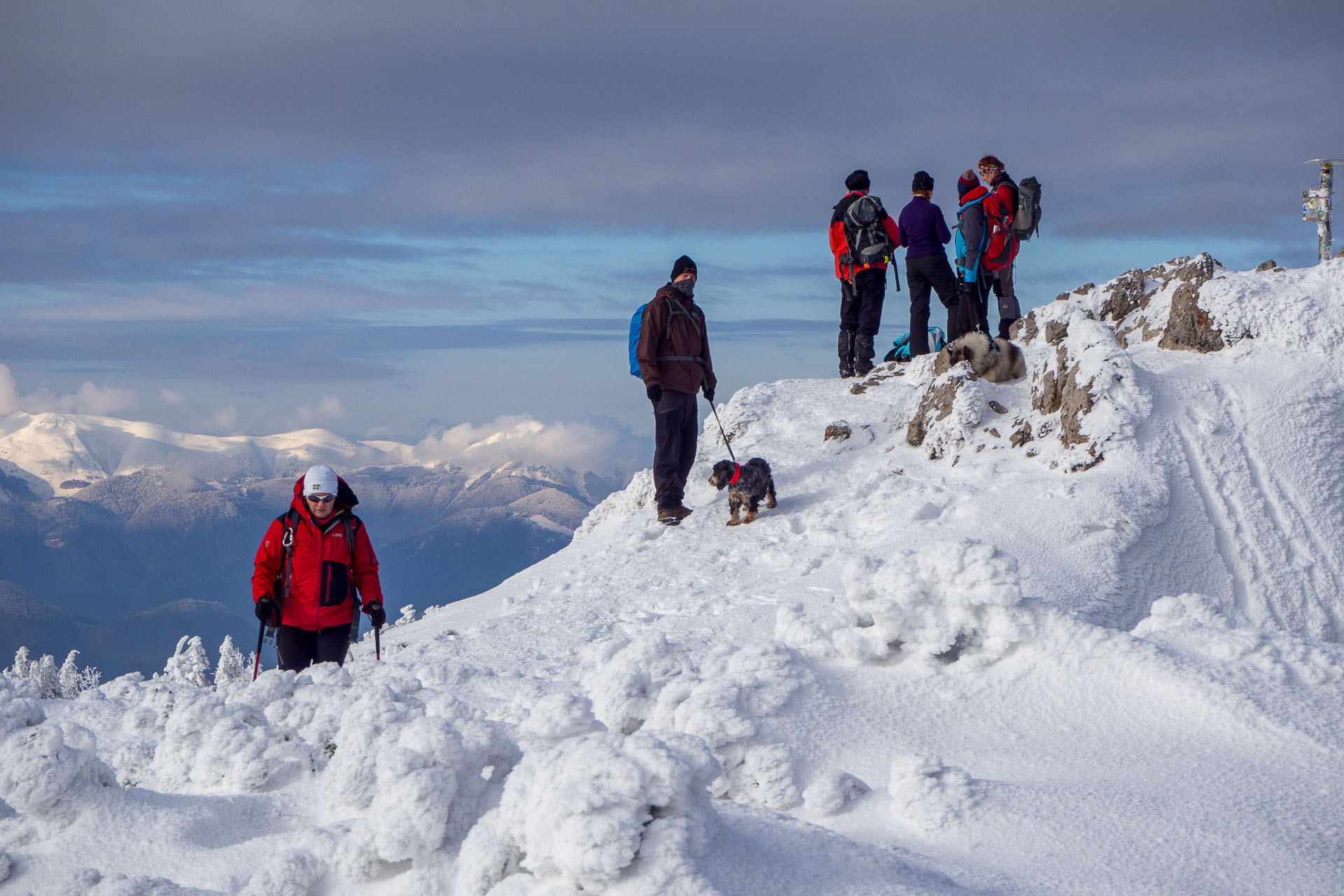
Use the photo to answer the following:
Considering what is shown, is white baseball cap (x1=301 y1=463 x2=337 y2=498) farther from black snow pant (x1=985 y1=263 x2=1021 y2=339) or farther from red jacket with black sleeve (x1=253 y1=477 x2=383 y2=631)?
black snow pant (x1=985 y1=263 x2=1021 y2=339)

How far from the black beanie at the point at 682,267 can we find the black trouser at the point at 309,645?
4.89m

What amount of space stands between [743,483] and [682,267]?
224 centimetres

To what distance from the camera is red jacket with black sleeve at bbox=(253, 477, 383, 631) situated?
6027mm

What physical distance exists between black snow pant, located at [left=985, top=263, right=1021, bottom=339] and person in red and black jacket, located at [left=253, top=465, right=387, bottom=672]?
28.1 ft

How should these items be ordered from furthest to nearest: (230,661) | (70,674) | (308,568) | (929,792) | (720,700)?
(70,674)
(230,661)
(308,568)
(720,700)
(929,792)

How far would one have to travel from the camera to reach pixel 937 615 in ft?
15.2

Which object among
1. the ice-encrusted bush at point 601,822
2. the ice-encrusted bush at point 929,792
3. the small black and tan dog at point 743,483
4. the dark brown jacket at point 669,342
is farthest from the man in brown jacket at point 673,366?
the ice-encrusted bush at point 601,822

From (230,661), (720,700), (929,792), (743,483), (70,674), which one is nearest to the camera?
(929,792)

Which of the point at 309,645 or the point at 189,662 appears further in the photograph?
the point at 189,662

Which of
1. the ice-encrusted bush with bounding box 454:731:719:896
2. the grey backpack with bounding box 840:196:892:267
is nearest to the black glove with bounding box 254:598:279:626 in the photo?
the ice-encrusted bush with bounding box 454:731:719:896

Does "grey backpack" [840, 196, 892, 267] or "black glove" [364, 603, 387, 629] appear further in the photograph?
"grey backpack" [840, 196, 892, 267]

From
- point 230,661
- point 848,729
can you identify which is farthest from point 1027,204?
point 230,661

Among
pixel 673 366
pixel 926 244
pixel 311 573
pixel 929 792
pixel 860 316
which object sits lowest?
pixel 929 792

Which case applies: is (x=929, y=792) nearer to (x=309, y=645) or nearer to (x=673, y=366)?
(x=309, y=645)
